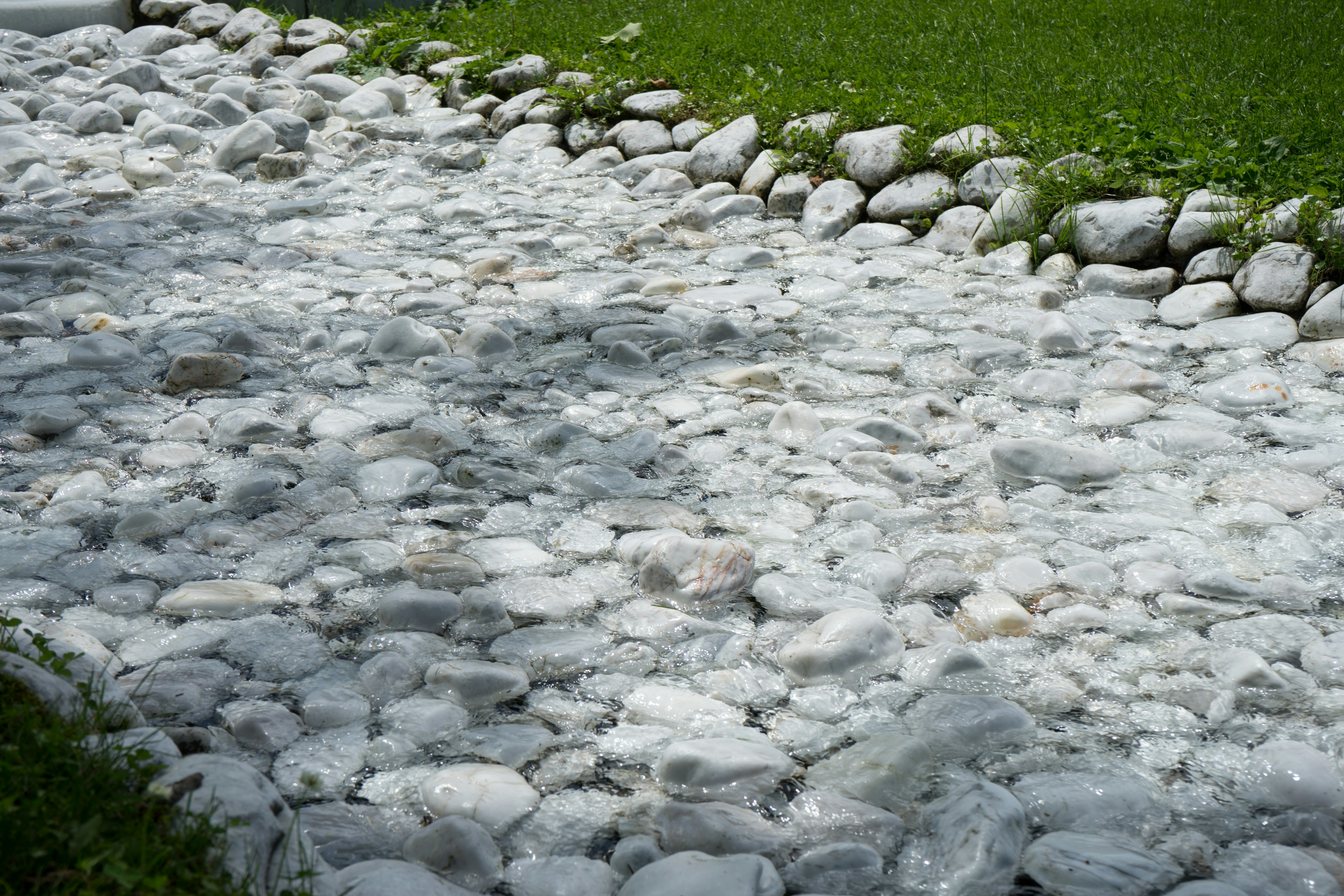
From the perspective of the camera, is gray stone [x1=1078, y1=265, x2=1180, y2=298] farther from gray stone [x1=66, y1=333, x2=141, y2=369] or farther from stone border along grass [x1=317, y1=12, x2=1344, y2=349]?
gray stone [x1=66, y1=333, x2=141, y2=369]

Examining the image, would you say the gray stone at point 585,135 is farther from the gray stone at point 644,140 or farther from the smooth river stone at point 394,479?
the smooth river stone at point 394,479

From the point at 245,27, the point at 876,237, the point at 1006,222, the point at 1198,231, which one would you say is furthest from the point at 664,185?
the point at 245,27

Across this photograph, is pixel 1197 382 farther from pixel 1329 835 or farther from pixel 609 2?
pixel 609 2

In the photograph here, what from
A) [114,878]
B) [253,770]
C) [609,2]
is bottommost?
[253,770]

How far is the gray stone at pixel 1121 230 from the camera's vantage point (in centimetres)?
377

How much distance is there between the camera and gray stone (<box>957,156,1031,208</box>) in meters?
4.21

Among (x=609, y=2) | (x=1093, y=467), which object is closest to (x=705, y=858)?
(x=1093, y=467)

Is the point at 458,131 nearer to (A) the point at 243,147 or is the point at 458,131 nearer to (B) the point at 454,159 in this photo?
(B) the point at 454,159

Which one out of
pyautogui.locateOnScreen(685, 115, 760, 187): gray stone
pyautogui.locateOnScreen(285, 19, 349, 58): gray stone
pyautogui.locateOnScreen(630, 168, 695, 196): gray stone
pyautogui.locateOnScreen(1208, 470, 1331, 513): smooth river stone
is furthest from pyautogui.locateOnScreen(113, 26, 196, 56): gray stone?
pyautogui.locateOnScreen(1208, 470, 1331, 513): smooth river stone

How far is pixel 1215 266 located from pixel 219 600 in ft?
10.8

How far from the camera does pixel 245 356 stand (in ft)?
10.6

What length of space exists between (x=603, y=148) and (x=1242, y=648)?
174 inches

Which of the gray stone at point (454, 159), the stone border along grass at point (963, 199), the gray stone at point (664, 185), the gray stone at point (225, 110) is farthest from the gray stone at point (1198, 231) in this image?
the gray stone at point (225, 110)

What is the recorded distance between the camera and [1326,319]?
326 centimetres
